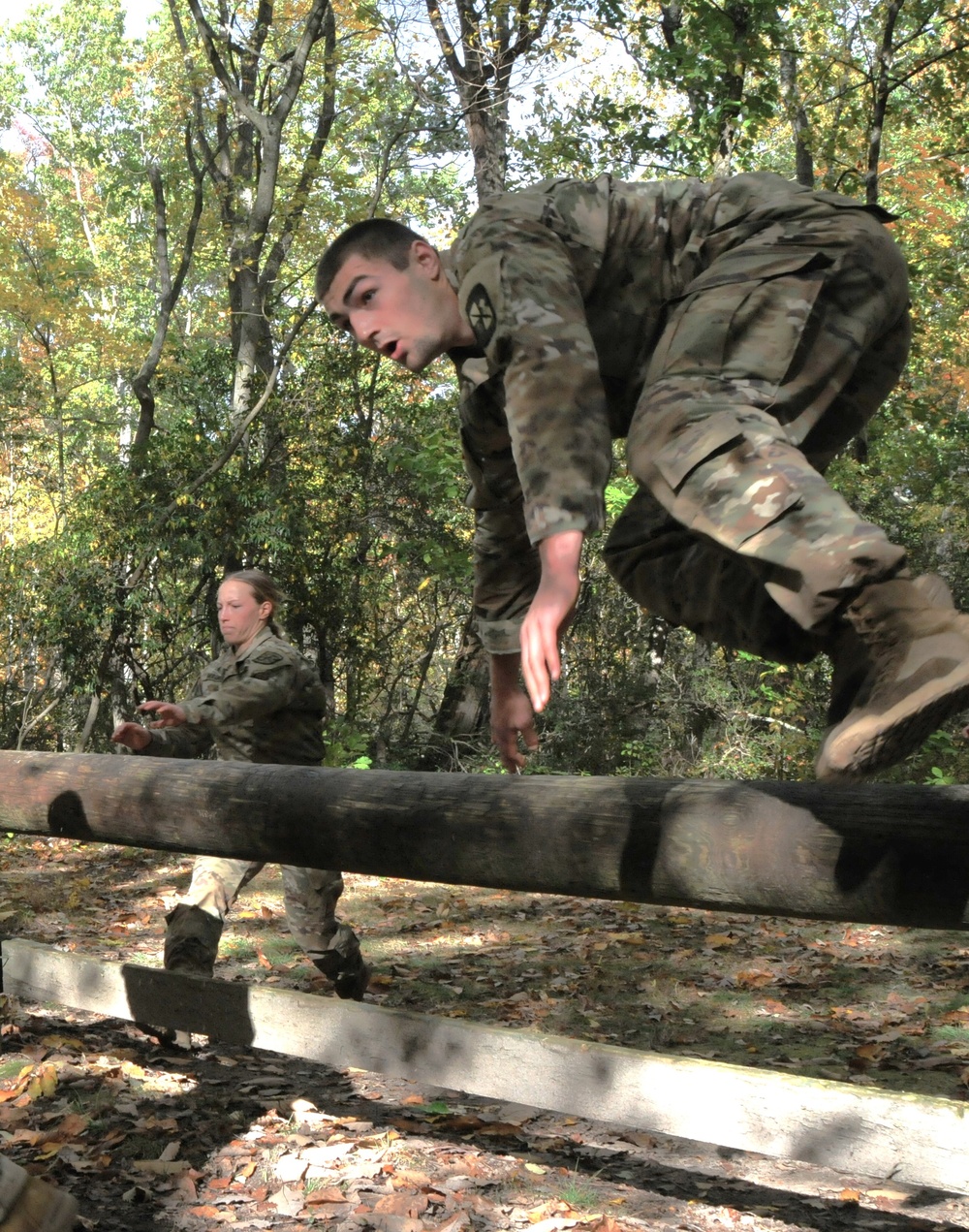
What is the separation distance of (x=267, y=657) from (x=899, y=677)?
145 inches

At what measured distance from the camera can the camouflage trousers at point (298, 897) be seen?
492cm

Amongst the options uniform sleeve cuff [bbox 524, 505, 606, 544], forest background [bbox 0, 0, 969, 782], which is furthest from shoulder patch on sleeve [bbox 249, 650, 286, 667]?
forest background [bbox 0, 0, 969, 782]

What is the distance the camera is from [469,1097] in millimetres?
4348

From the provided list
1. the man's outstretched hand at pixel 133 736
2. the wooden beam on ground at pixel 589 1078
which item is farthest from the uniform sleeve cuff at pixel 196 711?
the wooden beam on ground at pixel 589 1078

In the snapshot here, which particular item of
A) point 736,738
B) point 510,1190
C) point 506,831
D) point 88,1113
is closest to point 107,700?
point 736,738

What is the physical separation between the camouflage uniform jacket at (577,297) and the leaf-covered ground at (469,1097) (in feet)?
6.52

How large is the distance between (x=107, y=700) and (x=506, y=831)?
31.1 feet

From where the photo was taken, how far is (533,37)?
41.0 feet

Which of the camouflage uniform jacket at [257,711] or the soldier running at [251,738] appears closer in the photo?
the soldier running at [251,738]

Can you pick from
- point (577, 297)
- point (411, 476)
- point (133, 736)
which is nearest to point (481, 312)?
point (577, 297)

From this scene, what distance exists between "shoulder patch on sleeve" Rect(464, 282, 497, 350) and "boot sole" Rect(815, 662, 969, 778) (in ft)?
3.64

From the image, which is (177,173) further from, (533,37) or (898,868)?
(898,868)

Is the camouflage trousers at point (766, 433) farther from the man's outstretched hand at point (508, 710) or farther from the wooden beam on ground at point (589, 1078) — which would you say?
the wooden beam on ground at point (589, 1078)

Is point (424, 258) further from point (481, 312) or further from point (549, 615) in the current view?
point (549, 615)
